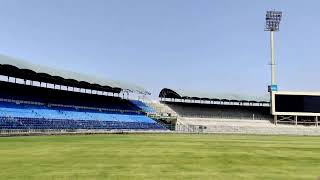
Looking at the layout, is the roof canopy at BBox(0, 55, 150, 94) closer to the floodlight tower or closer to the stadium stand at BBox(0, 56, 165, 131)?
the stadium stand at BBox(0, 56, 165, 131)

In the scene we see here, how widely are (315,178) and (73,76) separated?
67.6m

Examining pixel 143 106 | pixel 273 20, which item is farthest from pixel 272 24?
pixel 143 106

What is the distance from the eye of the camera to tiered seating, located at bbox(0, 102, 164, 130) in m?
64.4

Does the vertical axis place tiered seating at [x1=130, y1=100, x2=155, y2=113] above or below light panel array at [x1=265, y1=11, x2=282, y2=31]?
below

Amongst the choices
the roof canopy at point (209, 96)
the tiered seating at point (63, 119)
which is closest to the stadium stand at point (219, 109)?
the roof canopy at point (209, 96)

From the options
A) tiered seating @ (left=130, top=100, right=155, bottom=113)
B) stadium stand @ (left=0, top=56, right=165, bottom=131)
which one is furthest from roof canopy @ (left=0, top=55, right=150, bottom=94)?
tiered seating @ (left=130, top=100, right=155, bottom=113)

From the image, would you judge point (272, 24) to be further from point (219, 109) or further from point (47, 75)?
point (47, 75)

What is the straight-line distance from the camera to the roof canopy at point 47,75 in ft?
215

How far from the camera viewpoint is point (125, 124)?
284ft

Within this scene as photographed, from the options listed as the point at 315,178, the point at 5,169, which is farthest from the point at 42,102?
the point at 315,178

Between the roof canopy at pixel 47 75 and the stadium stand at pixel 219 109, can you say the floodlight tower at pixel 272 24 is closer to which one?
the stadium stand at pixel 219 109

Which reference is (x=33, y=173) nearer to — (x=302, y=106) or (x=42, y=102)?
(x=42, y=102)

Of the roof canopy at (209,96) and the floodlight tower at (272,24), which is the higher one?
the floodlight tower at (272,24)

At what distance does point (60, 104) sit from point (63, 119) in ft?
32.8
